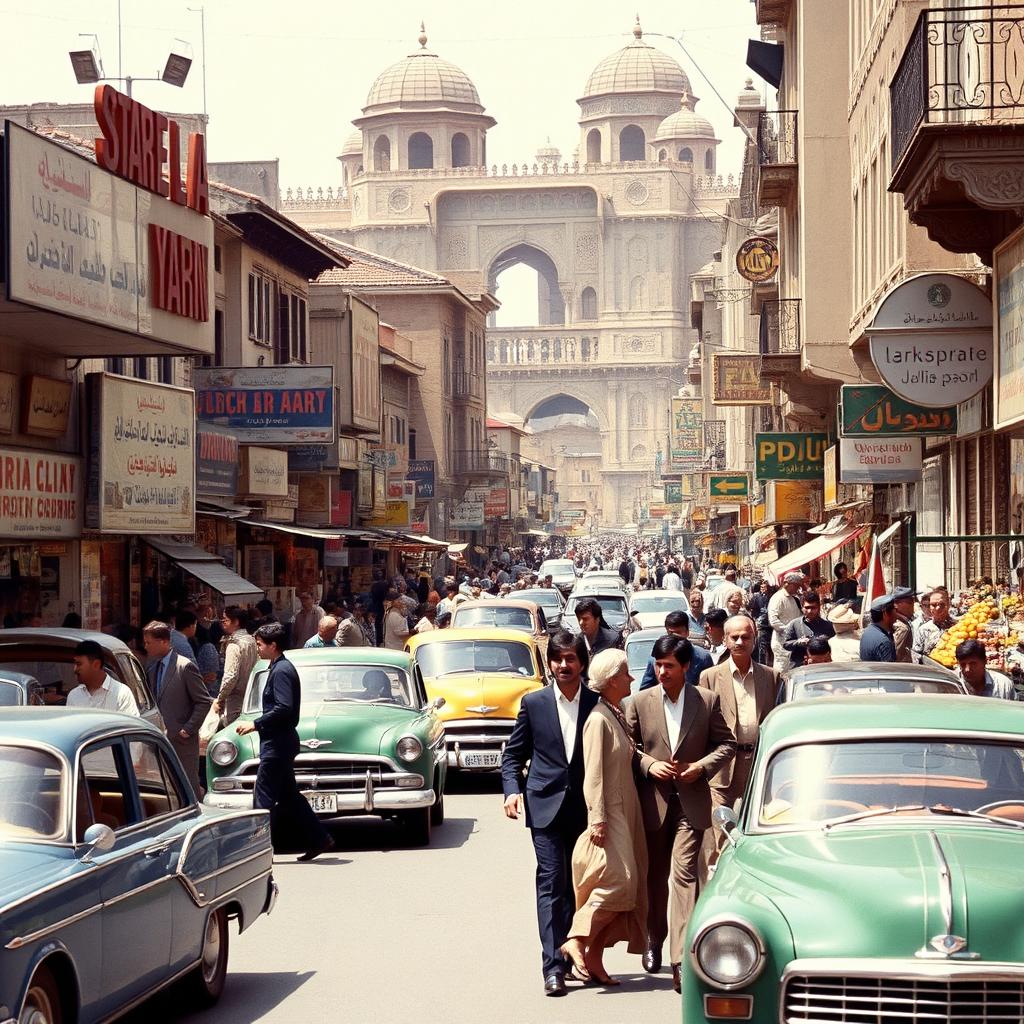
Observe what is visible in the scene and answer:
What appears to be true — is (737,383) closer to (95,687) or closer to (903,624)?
(903,624)

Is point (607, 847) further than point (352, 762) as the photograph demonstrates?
No

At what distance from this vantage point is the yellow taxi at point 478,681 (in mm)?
17938

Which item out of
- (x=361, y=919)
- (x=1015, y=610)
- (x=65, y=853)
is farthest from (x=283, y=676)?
(x=1015, y=610)

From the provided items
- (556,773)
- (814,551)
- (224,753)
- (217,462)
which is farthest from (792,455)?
(556,773)

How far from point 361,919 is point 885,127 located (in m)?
15.0

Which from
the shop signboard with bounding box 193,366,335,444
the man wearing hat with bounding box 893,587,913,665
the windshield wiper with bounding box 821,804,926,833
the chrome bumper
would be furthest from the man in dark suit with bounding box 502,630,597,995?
the shop signboard with bounding box 193,366,335,444

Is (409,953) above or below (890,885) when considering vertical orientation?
below

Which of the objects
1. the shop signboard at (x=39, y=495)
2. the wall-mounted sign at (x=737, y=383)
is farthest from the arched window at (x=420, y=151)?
the shop signboard at (x=39, y=495)

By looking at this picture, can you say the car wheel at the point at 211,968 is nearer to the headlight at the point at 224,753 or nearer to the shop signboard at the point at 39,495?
the headlight at the point at 224,753

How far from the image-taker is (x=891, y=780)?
7.15 meters

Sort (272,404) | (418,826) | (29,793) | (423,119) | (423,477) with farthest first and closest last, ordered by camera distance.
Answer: (423,119), (423,477), (272,404), (418,826), (29,793)

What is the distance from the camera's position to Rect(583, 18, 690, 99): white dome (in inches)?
6836

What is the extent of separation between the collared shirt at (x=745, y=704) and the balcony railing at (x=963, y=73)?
19.9 ft

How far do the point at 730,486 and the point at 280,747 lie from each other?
161ft
